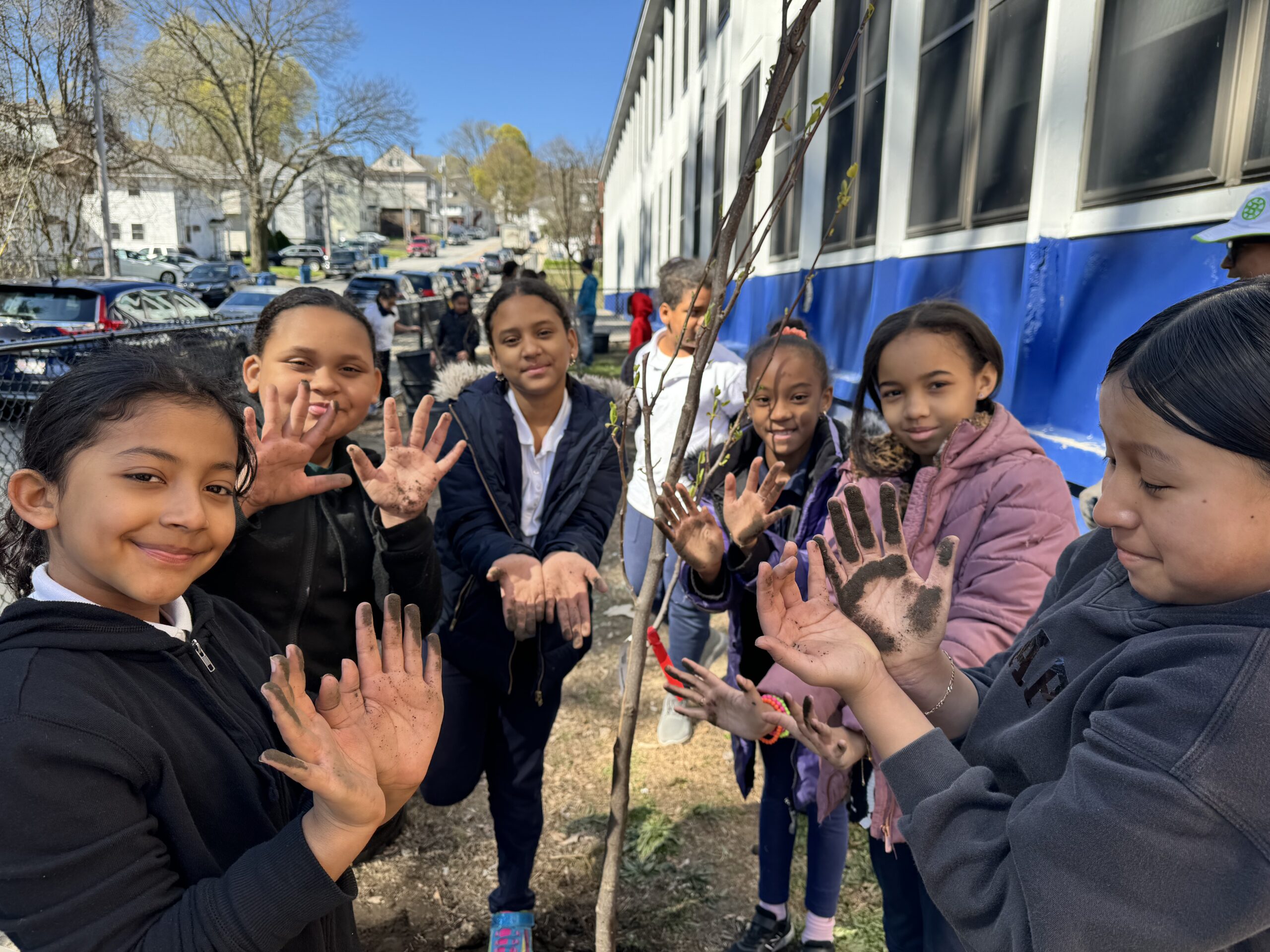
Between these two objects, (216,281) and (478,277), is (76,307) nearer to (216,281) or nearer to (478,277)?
(216,281)

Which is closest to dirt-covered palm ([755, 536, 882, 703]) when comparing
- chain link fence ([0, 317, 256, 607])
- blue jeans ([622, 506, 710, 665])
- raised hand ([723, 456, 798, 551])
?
raised hand ([723, 456, 798, 551])

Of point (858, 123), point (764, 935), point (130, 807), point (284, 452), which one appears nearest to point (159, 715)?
point (130, 807)

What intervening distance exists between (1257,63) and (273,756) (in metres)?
3.72

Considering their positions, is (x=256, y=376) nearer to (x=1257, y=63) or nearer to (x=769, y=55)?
(x=1257, y=63)

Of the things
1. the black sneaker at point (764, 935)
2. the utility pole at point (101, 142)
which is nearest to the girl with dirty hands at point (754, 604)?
the black sneaker at point (764, 935)

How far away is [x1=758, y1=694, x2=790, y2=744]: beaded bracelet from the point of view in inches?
62.4

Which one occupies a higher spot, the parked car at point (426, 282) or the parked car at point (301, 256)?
the parked car at point (301, 256)

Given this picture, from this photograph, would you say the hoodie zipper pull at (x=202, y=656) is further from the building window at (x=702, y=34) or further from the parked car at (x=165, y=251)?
the parked car at (x=165, y=251)

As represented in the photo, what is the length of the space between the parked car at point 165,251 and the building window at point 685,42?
2857 centimetres

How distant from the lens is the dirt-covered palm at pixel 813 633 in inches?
46.2

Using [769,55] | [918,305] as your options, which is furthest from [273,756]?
[769,55]

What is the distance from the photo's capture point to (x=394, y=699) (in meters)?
1.23

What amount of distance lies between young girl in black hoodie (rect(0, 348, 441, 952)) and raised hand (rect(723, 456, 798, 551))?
86 cm

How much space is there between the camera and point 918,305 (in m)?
2.20
